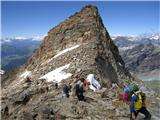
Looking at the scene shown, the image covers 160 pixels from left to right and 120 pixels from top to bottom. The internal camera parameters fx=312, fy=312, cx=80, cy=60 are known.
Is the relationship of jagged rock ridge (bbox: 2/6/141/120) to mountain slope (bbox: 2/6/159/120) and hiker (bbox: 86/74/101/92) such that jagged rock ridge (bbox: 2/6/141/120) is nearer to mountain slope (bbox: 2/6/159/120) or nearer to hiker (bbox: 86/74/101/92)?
mountain slope (bbox: 2/6/159/120)

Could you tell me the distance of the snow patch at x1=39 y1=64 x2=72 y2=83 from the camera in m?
44.7

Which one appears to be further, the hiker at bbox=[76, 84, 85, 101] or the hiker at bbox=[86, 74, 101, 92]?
→ the hiker at bbox=[86, 74, 101, 92]

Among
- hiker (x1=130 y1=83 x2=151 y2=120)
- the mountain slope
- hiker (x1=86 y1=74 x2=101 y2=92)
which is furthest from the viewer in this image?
hiker (x1=86 y1=74 x2=101 y2=92)

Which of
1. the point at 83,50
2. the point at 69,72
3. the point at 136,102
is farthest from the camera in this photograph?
the point at 83,50

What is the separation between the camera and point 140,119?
22.8 meters

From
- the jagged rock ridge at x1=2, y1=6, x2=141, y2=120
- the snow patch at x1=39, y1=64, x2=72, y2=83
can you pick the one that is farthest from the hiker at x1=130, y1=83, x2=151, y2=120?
the snow patch at x1=39, y1=64, x2=72, y2=83

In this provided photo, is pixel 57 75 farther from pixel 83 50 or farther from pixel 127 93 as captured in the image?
pixel 127 93

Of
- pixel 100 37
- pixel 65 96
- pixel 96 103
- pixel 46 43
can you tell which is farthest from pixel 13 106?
pixel 46 43

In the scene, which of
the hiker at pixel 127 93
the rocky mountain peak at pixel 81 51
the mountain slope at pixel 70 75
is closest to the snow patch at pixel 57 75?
the mountain slope at pixel 70 75

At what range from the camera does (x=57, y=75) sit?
46.4 meters

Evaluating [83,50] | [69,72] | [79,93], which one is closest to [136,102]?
[79,93]

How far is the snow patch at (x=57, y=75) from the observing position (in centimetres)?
4472

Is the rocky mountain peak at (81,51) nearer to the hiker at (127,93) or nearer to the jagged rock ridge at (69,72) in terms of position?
the jagged rock ridge at (69,72)

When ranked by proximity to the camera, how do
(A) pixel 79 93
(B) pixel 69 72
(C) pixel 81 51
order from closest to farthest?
(A) pixel 79 93, (B) pixel 69 72, (C) pixel 81 51
